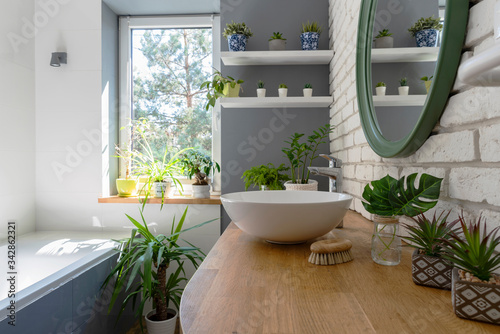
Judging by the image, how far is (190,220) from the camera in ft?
7.70

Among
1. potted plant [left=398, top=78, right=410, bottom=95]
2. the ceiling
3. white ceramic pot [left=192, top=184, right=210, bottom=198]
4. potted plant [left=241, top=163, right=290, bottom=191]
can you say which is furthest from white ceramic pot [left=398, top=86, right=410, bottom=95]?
the ceiling

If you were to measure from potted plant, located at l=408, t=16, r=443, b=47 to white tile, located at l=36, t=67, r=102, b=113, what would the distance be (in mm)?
2154

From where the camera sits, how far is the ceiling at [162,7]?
7.87ft

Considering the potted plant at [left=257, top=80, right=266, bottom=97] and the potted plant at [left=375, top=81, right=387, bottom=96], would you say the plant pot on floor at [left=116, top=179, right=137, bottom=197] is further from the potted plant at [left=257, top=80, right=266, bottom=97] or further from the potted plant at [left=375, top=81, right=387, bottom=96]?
the potted plant at [left=375, top=81, right=387, bottom=96]

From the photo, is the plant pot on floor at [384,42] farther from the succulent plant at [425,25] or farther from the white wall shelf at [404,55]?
the succulent plant at [425,25]

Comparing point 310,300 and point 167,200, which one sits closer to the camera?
point 310,300

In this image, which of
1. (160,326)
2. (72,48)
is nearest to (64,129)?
→ (72,48)

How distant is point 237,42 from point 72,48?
1261 mm

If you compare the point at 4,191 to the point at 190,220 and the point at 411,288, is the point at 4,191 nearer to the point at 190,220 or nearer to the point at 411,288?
the point at 190,220

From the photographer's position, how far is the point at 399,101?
1010 mm

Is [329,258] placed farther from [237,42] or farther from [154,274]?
[237,42]

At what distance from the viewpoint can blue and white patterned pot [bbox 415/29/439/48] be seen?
30.5 inches

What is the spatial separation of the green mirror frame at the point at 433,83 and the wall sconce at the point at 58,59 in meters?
2.06

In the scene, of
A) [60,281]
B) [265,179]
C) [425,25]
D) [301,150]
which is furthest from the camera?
[301,150]
